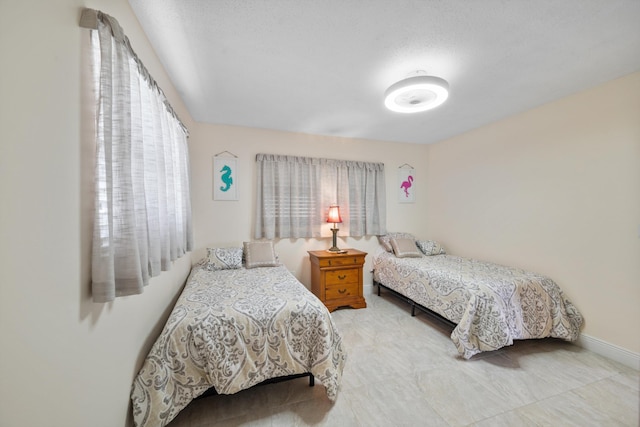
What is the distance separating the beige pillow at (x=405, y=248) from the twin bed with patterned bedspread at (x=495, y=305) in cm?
62

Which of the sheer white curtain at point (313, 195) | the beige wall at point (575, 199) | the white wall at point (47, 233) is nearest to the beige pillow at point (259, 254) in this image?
the sheer white curtain at point (313, 195)

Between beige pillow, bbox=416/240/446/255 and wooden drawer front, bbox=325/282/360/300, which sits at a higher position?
beige pillow, bbox=416/240/446/255

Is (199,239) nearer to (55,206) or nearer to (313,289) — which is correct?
(313,289)

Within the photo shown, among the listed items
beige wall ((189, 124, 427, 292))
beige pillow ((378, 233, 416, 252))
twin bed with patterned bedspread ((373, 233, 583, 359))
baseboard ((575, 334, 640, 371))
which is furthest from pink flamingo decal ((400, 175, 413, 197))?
baseboard ((575, 334, 640, 371))

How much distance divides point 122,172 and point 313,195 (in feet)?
8.20

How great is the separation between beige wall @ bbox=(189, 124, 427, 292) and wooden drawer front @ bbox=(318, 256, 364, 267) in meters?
0.47

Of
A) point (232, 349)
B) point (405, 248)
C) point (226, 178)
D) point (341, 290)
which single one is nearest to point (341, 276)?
point (341, 290)

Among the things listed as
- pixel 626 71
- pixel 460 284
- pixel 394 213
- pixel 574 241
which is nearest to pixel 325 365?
pixel 460 284

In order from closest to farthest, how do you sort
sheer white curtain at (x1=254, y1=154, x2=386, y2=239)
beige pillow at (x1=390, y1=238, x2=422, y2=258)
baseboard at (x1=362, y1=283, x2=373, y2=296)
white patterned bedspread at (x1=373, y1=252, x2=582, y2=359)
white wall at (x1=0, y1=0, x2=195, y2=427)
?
white wall at (x1=0, y1=0, x2=195, y2=427), white patterned bedspread at (x1=373, y1=252, x2=582, y2=359), sheer white curtain at (x1=254, y1=154, x2=386, y2=239), beige pillow at (x1=390, y1=238, x2=422, y2=258), baseboard at (x1=362, y1=283, x2=373, y2=296)

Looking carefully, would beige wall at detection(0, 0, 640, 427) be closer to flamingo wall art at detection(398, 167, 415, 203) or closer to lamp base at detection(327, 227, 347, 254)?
flamingo wall art at detection(398, 167, 415, 203)

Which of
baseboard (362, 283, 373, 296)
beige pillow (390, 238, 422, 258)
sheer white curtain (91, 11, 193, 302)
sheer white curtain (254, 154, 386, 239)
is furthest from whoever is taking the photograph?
baseboard (362, 283, 373, 296)

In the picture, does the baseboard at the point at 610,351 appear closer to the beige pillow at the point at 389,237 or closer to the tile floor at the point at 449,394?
the tile floor at the point at 449,394

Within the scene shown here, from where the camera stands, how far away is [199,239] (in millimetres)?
3004

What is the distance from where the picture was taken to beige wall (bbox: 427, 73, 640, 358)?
190 cm
